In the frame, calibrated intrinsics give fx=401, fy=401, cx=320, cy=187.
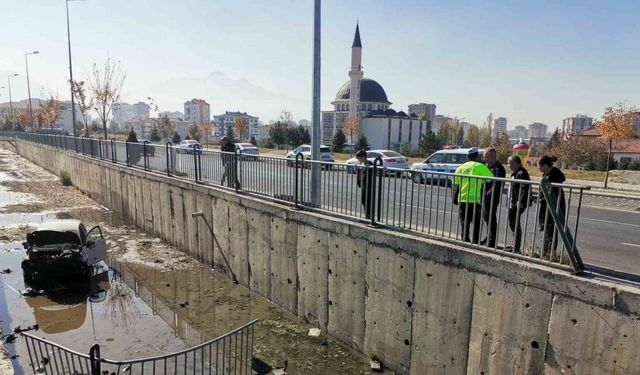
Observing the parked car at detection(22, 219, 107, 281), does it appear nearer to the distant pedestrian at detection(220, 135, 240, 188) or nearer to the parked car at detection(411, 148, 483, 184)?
the distant pedestrian at detection(220, 135, 240, 188)

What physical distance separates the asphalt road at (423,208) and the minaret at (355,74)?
220ft

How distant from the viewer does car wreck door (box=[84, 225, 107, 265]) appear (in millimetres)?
9617

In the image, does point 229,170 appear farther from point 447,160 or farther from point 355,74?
point 355,74

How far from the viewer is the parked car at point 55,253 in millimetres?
9062

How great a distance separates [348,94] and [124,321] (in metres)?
78.2

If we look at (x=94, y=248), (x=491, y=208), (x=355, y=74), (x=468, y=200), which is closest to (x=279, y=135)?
(x=355, y=74)

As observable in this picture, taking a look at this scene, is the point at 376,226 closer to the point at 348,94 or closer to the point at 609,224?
the point at 609,224

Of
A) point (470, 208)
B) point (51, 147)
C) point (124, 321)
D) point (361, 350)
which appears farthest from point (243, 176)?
point (51, 147)

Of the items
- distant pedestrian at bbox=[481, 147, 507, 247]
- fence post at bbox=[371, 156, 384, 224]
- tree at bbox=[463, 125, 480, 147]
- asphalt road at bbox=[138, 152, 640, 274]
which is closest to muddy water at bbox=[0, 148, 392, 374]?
fence post at bbox=[371, 156, 384, 224]

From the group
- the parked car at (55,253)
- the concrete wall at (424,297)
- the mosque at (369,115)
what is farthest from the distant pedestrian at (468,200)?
the mosque at (369,115)

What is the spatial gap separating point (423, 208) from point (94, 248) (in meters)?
8.32

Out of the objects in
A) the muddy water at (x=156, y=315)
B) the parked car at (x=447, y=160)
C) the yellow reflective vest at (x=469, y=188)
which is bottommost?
the muddy water at (x=156, y=315)

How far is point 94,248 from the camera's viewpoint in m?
9.96

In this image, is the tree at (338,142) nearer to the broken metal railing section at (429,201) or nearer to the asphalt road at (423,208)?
the asphalt road at (423,208)
